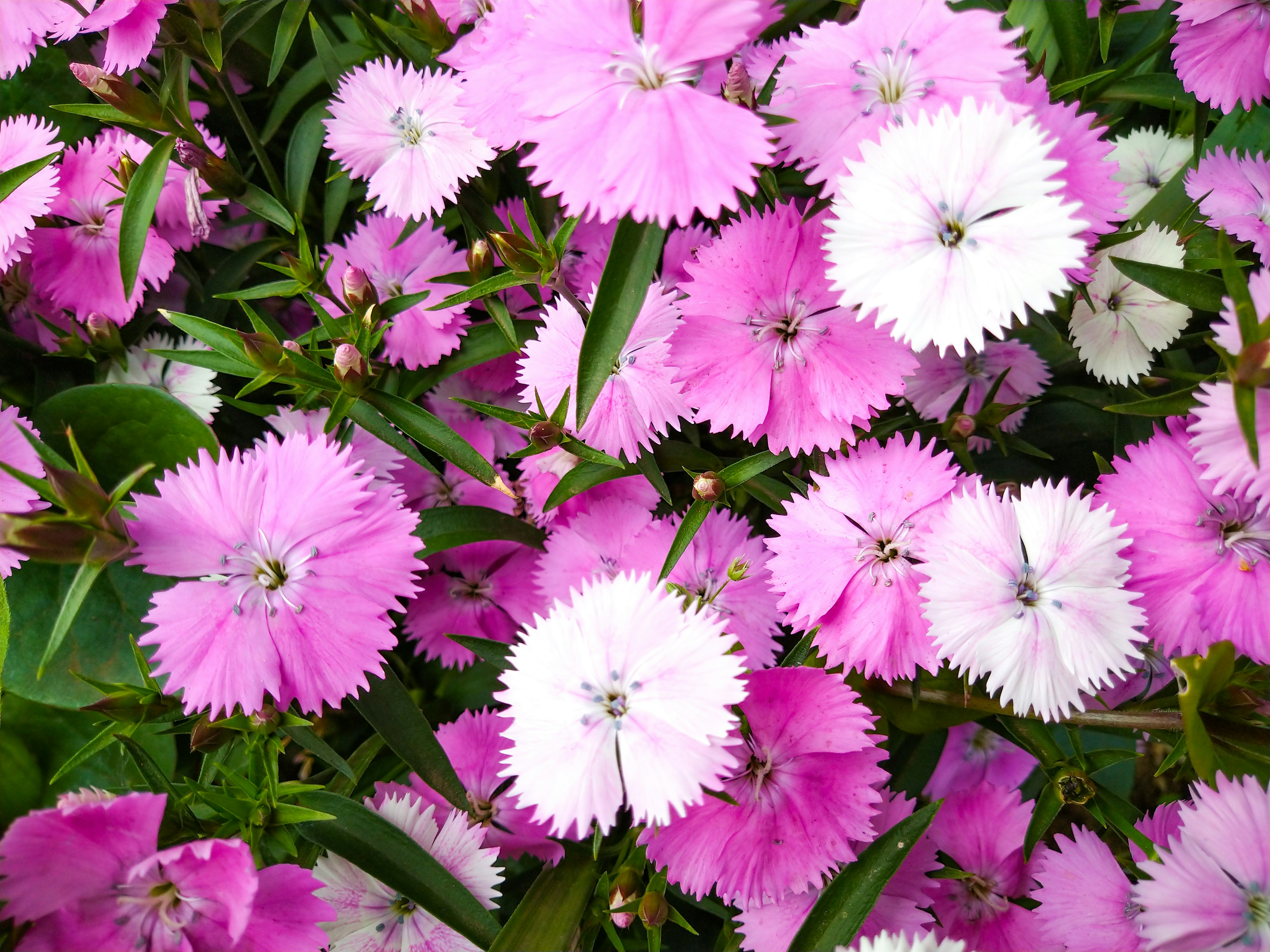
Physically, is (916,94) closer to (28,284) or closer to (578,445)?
(578,445)

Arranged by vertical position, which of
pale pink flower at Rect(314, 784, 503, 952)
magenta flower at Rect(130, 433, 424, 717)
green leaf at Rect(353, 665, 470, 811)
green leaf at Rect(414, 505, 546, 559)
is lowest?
pale pink flower at Rect(314, 784, 503, 952)

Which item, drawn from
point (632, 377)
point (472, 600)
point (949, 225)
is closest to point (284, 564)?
point (472, 600)

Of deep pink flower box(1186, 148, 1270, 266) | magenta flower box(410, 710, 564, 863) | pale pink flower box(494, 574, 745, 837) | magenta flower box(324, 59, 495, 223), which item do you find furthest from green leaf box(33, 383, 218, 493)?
deep pink flower box(1186, 148, 1270, 266)

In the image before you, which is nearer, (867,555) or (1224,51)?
(867,555)

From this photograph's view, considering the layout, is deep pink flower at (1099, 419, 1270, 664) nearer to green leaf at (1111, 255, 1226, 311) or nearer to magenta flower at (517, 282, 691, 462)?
green leaf at (1111, 255, 1226, 311)

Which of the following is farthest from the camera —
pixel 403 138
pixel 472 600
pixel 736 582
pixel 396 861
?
pixel 472 600

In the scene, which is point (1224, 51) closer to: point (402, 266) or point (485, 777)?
point (402, 266)

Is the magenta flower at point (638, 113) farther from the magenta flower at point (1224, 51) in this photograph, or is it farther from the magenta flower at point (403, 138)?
the magenta flower at point (1224, 51)
